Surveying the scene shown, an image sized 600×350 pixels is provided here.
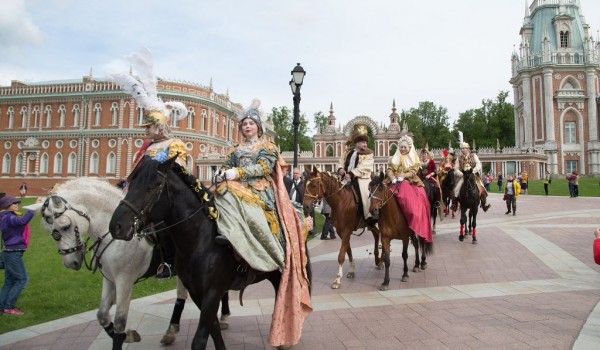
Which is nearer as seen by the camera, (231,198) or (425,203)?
(231,198)

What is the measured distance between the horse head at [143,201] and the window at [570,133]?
63213 millimetres

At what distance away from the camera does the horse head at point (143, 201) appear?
9.51ft

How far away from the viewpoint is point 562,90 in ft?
174

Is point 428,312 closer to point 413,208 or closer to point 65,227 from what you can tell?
point 413,208

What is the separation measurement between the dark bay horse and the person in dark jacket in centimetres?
367

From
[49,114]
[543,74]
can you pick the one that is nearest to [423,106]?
[543,74]

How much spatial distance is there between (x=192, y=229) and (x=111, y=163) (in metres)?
53.5

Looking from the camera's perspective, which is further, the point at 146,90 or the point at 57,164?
the point at 57,164

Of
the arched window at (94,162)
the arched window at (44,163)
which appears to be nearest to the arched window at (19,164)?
the arched window at (44,163)

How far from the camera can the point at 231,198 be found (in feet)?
12.3

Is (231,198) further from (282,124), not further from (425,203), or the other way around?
(282,124)

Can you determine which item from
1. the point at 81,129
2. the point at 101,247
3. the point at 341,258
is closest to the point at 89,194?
the point at 101,247

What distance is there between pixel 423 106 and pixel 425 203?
83.0 meters

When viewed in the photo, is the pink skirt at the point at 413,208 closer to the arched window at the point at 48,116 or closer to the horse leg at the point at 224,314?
the horse leg at the point at 224,314
